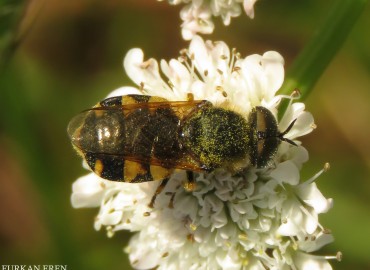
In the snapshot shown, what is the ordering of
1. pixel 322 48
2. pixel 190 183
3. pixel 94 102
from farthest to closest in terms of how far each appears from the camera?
pixel 94 102, pixel 322 48, pixel 190 183

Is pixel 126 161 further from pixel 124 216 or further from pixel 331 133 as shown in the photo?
pixel 331 133

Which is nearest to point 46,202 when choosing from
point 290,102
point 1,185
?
point 1,185

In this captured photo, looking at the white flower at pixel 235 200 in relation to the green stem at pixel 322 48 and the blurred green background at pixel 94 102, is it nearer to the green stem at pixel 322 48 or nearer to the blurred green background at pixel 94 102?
the green stem at pixel 322 48

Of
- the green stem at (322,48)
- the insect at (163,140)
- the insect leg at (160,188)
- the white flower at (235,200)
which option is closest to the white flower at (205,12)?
the white flower at (235,200)

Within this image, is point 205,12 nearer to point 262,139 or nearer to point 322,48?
point 322,48

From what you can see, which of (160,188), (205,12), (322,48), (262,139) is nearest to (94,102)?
(205,12)

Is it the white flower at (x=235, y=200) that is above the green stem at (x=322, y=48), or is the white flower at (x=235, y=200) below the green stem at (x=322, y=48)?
below

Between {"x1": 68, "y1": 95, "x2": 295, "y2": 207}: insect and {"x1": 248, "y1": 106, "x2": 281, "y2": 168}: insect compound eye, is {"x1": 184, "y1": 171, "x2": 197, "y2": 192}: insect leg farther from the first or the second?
{"x1": 248, "y1": 106, "x2": 281, "y2": 168}: insect compound eye
